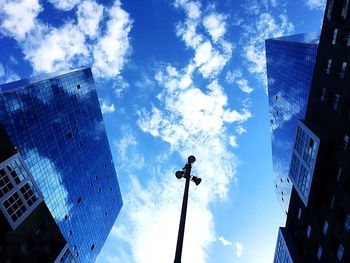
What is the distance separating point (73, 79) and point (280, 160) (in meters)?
91.7

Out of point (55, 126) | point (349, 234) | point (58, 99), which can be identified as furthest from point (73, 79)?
point (349, 234)

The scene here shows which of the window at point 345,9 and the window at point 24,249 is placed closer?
the window at point 24,249

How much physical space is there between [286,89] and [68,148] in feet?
273

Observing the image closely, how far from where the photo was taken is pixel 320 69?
153ft

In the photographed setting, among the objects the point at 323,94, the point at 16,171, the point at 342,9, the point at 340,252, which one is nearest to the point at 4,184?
the point at 16,171

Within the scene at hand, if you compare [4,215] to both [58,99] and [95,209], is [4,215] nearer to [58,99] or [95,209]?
[58,99]

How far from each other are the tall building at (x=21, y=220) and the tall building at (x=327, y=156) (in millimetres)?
37267

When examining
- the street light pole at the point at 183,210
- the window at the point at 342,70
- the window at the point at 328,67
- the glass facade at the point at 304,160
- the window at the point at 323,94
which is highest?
the window at the point at 328,67

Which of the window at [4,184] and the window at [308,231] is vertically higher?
the window at [308,231]

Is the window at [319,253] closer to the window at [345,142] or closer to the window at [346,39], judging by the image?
the window at [345,142]

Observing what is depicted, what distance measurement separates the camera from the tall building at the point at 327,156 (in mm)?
38062

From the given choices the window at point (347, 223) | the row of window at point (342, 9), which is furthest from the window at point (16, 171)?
the row of window at point (342, 9)

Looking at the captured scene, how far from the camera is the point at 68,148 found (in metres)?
108

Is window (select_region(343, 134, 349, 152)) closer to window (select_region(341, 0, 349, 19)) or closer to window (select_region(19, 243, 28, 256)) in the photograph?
window (select_region(341, 0, 349, 19))
